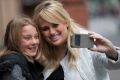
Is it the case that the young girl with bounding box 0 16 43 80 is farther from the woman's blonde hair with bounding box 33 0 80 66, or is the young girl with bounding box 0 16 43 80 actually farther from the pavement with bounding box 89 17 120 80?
the pavement with bounding box 89 17 120 80

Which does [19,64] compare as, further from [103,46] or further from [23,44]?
[103,46]

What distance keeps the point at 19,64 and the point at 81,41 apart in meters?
0.57

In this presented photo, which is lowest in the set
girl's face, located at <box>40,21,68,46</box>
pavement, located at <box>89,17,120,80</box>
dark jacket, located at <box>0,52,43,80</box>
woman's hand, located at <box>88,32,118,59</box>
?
pavement, located at <box>89,17,120,80</box>

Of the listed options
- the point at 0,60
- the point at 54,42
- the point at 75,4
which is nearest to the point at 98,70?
the point at 54,42

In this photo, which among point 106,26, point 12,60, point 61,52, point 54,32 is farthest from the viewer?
point 106,26

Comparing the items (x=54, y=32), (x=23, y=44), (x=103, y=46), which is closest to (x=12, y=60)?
(x=23, y=44)

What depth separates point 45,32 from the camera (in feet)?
16.9

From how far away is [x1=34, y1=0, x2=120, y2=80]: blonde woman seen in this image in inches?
200

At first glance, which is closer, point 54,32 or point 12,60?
point 12,60

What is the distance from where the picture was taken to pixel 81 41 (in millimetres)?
5012

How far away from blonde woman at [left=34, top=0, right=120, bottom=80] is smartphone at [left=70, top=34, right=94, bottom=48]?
1.9 inches

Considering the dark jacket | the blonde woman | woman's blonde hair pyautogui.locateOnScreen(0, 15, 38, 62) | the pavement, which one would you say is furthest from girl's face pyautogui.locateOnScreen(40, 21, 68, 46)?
the pavement

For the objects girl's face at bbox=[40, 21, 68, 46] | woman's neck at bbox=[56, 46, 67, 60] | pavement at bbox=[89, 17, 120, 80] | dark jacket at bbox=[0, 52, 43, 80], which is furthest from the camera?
pavement at bbox=[89, 17, 120, 80]

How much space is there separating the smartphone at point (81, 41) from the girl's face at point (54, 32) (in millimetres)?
190
